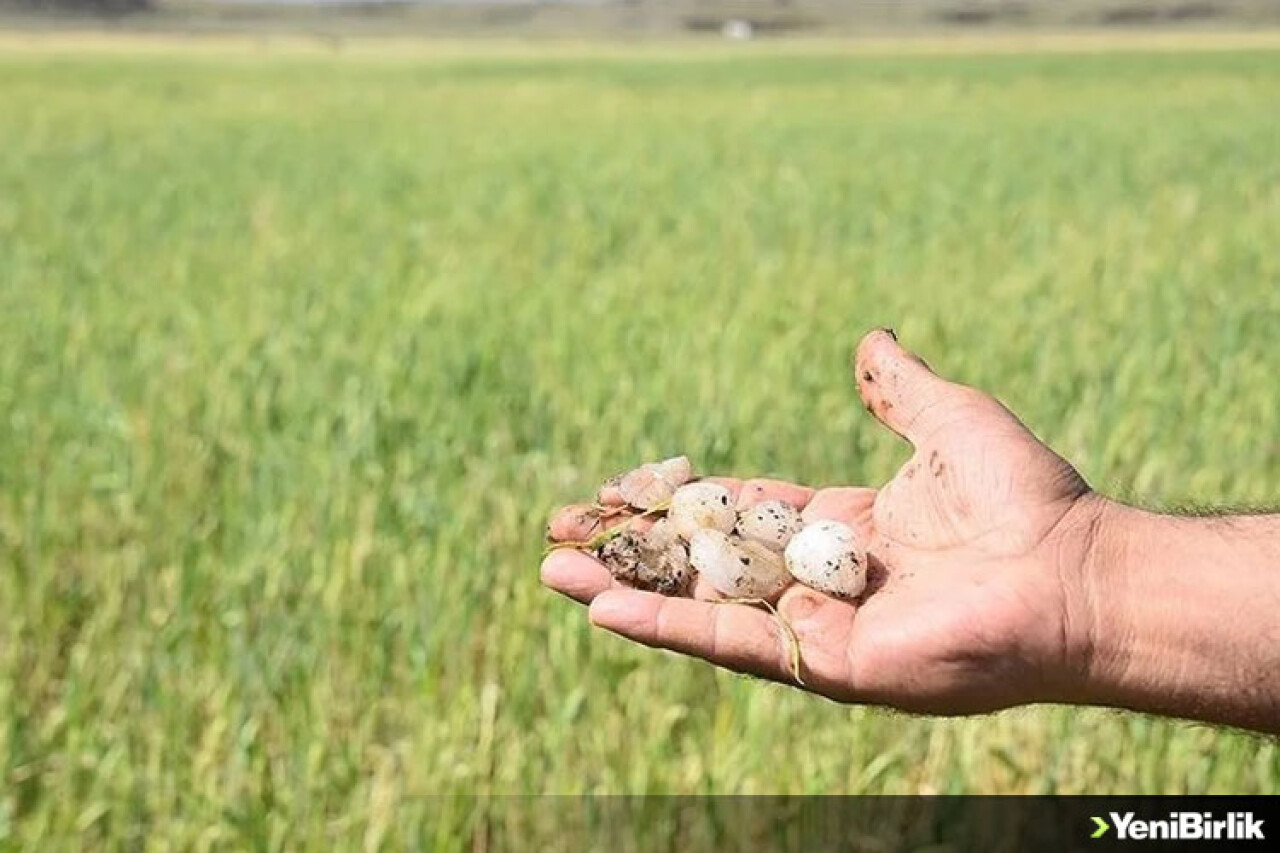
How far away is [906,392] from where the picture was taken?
2332 mm

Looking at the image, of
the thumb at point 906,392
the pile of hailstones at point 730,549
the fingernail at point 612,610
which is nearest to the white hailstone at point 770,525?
the pile of hailstones at point 730,549

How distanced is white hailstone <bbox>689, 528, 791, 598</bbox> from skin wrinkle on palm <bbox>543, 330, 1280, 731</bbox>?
0.06 m

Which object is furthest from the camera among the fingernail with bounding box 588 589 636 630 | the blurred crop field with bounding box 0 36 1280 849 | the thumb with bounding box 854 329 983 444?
the blurred crop field with bounding box 0 36 1280 849

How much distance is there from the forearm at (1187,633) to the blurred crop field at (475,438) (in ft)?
0.17

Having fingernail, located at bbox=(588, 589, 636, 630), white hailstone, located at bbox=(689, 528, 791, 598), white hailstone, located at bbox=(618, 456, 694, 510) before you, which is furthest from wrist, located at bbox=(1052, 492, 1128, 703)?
white hailstone, located at bbox=(618, 456, 694, 510)

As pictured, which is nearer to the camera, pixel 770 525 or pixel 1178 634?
pixel 1178 634

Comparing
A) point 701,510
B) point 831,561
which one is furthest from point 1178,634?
point 701,510

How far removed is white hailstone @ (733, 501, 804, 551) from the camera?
2568 mm

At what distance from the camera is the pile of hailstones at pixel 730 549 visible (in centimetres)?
236

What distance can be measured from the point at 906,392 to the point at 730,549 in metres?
0.38

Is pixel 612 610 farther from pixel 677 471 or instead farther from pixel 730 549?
pixel 677 471

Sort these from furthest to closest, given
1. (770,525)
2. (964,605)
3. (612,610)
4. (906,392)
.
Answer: (770,525) < (906,392) < (612,610) < (964,605)

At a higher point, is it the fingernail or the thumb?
the thumb

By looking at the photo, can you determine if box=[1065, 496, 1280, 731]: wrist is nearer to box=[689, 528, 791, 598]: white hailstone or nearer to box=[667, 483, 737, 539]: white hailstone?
box=[689, 528, 791, 598]: white hailstone
